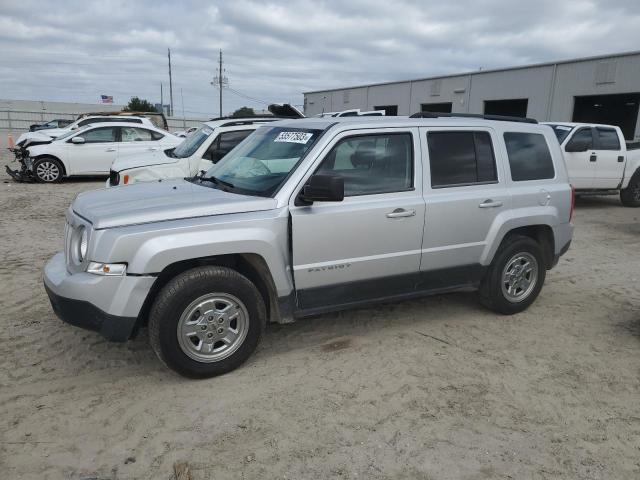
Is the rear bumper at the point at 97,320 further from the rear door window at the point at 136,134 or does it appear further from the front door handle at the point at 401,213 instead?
the rear door window at the point at 136,134

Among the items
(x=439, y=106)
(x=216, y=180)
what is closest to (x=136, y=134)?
(x=216, y=180)

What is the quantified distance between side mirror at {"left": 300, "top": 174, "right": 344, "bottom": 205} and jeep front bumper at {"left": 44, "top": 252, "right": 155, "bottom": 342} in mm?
1251

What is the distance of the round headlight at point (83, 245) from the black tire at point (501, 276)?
354 cm

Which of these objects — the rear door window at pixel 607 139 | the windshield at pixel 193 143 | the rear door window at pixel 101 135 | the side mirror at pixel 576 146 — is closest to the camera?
the windshield at pixel 193 143

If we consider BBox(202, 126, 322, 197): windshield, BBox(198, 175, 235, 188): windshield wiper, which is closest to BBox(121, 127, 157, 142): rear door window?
BBox(202, 126, 322, 197): windshield

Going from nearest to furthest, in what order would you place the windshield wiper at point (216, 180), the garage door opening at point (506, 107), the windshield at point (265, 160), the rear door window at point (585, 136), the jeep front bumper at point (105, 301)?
1. the jeep front bumper at point (105, 301)
2. the windshield at point (265, 160)
3. the windshield wiper at point (216, 180)
4. the rear door window at point (585, 136)
5. the garage door opening at point (506, 107)

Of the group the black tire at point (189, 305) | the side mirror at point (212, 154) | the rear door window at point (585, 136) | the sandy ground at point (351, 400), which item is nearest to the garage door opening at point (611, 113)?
the rear door window at point (585, 136)

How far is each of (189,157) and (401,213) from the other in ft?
16.7

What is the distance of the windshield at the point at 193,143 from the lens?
8.50 metres

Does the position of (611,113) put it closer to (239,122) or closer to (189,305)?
(239,122)

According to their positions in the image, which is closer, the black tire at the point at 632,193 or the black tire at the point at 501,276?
the black tire at the point at 501,276

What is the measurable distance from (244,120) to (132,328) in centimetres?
607

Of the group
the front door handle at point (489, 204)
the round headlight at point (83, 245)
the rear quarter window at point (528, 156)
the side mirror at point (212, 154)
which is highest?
the rear quarter window at point (528, 156)

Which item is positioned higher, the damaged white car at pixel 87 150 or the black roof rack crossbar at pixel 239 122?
the black roof rack crossbar at pixel 239 122
